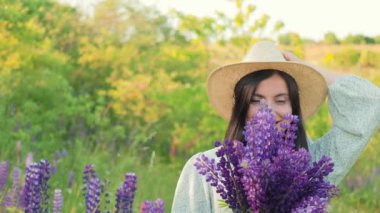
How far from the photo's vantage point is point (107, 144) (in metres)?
10.2

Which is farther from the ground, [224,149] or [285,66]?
[285,66]

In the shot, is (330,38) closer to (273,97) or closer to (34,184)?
(273,97)

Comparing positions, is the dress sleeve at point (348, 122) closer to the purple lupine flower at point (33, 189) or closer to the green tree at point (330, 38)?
the purple lupine flower at point (33, 189)

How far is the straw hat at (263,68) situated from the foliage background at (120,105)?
1.40 metres

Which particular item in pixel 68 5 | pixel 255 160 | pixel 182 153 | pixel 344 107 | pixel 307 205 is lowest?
pixel 307 205

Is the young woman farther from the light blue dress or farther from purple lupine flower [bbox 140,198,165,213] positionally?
purple lupine flower [bbox 140,198,165,213]

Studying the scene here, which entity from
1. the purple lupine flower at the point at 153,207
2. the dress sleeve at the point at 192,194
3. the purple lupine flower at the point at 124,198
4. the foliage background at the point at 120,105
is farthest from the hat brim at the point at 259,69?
the foliage background at the point at 120,105

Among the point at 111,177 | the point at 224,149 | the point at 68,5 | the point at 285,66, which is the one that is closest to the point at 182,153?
the point at 111,177

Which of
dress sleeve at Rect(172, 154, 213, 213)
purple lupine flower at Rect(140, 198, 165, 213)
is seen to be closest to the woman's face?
dress sleeve at Rect(172, 154, 213, 213)

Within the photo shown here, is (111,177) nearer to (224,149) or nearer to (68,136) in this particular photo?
(68,136)

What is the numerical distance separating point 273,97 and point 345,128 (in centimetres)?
59

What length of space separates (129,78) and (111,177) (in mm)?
5217

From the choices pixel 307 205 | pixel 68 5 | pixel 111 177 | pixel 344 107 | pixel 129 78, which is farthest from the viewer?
pixel 68 5

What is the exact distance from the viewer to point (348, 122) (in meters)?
3.35
